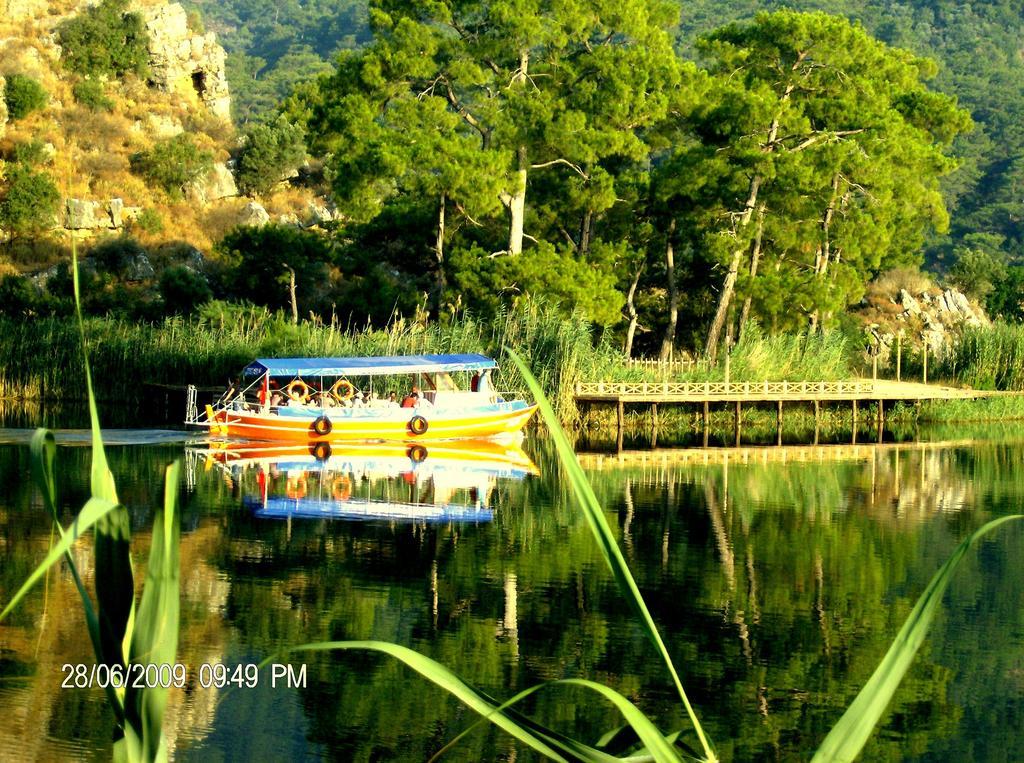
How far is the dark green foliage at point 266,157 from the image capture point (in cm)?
5731

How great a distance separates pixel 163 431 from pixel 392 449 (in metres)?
4.50

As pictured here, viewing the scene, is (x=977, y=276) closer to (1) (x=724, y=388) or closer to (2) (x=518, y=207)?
(1) (x=724, y=388)

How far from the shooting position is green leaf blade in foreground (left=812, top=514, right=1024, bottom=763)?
3.35 m

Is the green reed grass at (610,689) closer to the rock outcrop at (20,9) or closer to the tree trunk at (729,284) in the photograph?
the tree trunk at (729,284)

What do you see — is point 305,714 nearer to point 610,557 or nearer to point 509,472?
point 610,557

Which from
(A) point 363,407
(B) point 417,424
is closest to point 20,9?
(A) point 363,407

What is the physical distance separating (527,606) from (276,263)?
93.9ft

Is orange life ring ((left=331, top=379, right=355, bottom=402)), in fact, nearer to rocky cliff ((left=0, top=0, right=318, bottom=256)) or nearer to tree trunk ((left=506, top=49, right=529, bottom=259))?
tree trunk ((left=506, top=49, right=529, bottom=259))

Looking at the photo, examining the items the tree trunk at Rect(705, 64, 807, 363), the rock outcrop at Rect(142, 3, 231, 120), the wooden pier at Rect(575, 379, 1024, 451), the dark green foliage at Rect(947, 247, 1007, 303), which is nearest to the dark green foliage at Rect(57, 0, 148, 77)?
the rock outcrop at Rect(142, 3, 231, 120)

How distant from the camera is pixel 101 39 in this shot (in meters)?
60.9

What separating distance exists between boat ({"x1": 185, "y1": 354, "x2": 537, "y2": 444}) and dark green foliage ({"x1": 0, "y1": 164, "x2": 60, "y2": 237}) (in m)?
21.2

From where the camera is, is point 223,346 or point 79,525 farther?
point 223,346

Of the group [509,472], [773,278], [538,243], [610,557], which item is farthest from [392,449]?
[610,557]

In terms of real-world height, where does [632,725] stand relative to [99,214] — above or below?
below
